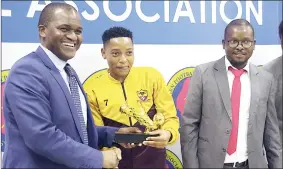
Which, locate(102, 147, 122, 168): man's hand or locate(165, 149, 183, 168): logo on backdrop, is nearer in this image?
locate(102, 147, 122, 168): man's hand

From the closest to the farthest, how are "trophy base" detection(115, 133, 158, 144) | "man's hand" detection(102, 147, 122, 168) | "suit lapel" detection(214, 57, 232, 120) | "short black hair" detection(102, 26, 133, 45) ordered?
"man's hand" detection(102, 147, 122, 168) < "trophy base" detection(115, 133, 158, 144) < "suit lapel" detection(214, 57, 232, 120) < "short black hair" detection(102, 26, 133, 45)

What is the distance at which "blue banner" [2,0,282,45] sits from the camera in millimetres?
1955

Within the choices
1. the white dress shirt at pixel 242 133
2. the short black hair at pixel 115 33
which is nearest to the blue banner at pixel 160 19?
the short black hair at pixel 115 33

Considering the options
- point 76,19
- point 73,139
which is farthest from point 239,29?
point 73,139

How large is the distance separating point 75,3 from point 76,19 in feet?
1.97

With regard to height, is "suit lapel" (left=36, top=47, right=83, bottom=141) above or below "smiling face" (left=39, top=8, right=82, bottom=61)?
below

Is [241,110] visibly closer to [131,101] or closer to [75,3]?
[131,101]

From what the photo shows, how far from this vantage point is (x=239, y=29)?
1.85 metres

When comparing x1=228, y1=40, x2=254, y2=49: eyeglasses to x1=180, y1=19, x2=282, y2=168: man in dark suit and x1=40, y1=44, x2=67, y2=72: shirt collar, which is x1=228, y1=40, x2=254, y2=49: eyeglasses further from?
x1=40, y1=44, x2=67, y2=72: shirt collar

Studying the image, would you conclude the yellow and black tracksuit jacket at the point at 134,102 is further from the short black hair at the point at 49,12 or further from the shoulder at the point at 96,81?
the short black hair at the point at 49,12

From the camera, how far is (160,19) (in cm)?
213

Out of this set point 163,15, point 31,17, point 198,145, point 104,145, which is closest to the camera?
point 104,145

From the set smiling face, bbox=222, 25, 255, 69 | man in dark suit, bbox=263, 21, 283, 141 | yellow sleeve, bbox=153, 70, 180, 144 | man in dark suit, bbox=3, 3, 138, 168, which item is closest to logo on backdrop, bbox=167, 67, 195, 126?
yellow sleeve, bbox=153, 70, 180, 144

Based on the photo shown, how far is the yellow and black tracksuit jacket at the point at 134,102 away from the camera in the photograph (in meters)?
1.86
